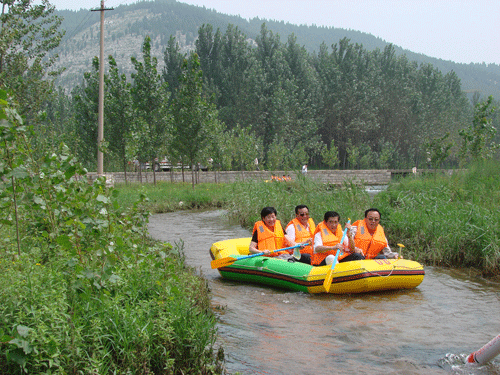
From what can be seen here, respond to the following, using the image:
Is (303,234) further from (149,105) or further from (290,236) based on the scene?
(149,105)

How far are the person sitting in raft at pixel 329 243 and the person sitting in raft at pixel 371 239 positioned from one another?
163 mm

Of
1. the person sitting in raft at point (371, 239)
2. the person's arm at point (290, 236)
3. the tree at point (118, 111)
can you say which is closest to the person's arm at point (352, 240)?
the person sitting in raft at point (371, 239)

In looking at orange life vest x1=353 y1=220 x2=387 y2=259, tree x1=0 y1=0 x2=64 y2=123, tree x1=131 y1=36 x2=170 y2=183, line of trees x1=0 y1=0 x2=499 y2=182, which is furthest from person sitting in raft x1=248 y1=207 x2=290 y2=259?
line of trees x1=0 y1=0 x2=499 y2=182

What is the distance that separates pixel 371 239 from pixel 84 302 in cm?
482

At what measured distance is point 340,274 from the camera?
6555mm

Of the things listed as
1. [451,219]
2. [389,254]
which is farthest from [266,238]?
[451,219]

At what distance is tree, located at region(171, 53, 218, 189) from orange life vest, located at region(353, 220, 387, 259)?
15595 mm

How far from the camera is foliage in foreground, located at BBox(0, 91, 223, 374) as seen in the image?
3057 millimetres

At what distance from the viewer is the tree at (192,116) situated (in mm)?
22000

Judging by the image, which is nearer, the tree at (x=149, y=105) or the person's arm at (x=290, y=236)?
the person's arm at (x=290, y=236)

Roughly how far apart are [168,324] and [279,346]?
1.33 meters

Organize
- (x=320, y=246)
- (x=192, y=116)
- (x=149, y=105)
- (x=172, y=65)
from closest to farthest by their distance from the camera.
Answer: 1. (x=320, y=246)
2. (x=192, y=116)
3. (x=149, y=105)
4. (x=172, y=65)

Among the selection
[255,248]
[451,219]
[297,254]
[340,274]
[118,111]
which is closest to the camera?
[340,274]

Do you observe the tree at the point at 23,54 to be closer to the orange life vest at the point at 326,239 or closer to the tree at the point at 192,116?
the tree at the point at 192,116
